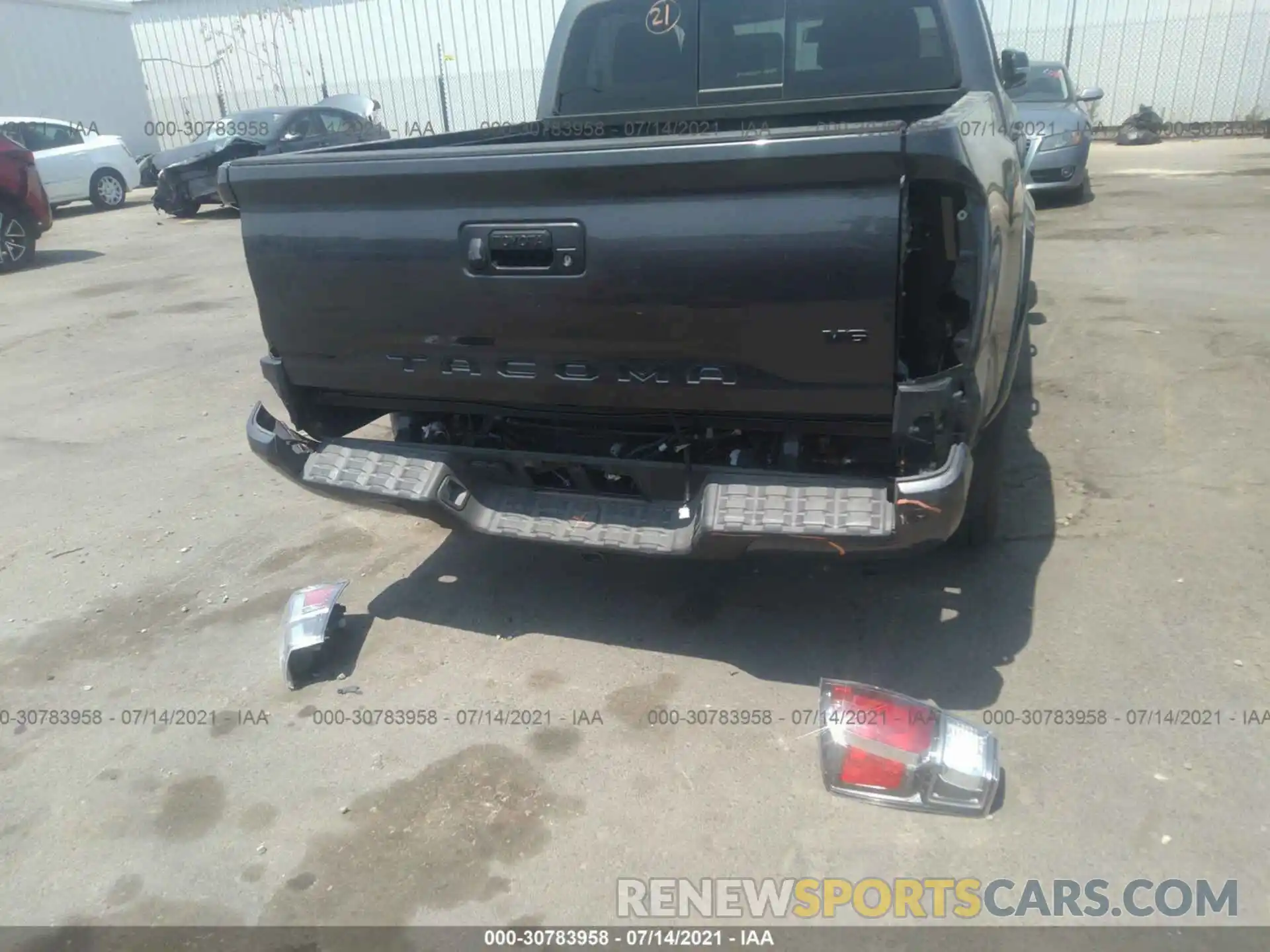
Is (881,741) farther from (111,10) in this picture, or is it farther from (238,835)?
(111,10)

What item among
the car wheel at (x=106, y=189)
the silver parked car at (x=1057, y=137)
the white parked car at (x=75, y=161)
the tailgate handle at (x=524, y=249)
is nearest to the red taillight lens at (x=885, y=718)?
the tailgate handle at (x=524, y=249)

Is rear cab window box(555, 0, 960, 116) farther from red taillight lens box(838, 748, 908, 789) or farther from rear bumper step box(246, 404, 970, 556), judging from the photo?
red taillight lens box(838, 748, 908, 789)

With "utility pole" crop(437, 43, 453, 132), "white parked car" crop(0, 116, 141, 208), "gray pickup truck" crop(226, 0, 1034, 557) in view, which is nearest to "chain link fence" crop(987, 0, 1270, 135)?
"utility pole" crop(437, 43, 453, 132)

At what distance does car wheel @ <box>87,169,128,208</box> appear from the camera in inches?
672

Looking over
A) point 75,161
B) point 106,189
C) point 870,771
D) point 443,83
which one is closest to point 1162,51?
point 443,83

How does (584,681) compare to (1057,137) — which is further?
(1057,137)

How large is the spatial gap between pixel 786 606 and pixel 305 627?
1.70 metres

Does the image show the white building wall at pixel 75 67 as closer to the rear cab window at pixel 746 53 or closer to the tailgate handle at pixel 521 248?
the rear cab window at pixel 746 53

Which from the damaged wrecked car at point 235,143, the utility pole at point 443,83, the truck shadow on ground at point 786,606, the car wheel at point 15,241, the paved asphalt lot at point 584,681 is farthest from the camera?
the utility pole at point 443,83

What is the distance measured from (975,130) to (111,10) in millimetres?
26221

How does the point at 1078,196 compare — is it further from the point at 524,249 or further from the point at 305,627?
the point at 305,627

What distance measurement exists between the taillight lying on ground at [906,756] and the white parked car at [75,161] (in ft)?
54.6

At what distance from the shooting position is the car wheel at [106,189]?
1706cm

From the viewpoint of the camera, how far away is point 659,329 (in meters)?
2.84
